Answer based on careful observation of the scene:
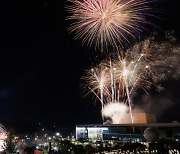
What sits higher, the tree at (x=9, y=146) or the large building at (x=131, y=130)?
the large building at (x=131, y=130)

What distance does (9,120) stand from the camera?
499 feet

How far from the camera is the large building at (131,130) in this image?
172 ft

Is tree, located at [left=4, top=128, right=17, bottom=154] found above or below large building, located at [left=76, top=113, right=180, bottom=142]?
below

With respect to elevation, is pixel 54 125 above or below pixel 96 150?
above

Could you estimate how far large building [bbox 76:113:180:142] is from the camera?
52384mm

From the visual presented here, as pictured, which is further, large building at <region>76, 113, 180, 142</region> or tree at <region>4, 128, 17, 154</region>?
large building at <region>76, 113, 180, 142</region>

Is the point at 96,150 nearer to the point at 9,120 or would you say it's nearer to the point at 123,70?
the point at 123,70

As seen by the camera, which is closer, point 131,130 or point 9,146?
point 9,146

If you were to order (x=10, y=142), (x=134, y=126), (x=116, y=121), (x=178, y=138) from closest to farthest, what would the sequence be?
(x=10, y=142), (x=178, y=138), (x=134, y=126), (x=116, y=121)

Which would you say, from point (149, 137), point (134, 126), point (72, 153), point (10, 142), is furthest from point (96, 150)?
point (134, 126)

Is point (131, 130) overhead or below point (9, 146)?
overhead

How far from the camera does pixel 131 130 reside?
60.8 m

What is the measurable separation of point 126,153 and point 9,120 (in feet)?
453

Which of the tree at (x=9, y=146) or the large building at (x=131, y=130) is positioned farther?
the large building at (x=131, y=130)
